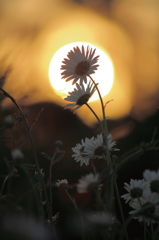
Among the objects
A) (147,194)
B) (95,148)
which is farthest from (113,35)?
(147,194)

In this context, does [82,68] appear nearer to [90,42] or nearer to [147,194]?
[147,194]

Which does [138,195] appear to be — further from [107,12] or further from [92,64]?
[107,12]

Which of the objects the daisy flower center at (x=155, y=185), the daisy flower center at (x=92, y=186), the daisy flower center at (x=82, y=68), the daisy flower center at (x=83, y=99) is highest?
the daisy flower center at (x=82, y=68)

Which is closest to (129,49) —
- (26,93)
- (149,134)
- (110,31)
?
(110,31)

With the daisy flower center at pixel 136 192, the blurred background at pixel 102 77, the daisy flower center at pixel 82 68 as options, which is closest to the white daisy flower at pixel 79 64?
the daisy flower center at pixel 82 68

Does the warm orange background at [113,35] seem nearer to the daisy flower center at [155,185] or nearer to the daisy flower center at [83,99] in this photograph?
the daisy flower center at [83,99]

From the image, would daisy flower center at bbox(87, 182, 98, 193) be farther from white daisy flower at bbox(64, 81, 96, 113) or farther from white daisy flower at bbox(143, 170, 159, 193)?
white daisy flower at bbox(64, 81, 96, 113)

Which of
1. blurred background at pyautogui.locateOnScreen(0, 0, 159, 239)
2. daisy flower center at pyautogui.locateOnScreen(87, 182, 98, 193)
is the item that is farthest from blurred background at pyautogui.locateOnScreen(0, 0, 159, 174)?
daisy flower center at pyautogui.locateOnScreen(87, 182, 98, 193)
